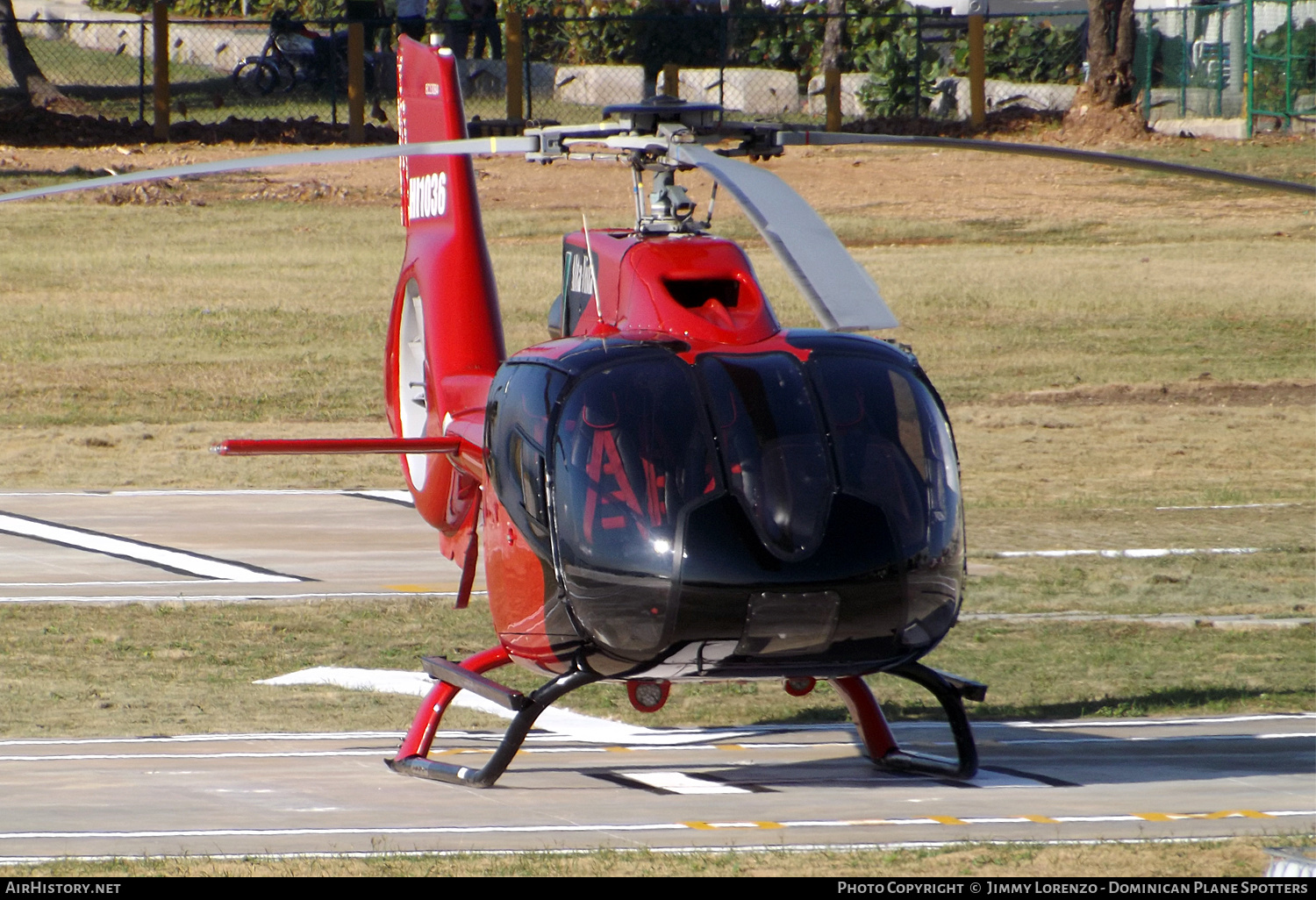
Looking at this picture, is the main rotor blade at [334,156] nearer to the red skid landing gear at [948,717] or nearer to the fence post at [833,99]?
the red skid landing gear at [948,717]

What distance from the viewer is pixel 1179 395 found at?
72.6 ft

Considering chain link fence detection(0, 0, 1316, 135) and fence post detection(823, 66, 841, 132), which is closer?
fence post detection(823, 66, 841, 132)

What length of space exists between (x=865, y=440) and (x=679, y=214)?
58.4 inches

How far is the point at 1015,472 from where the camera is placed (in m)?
18.2

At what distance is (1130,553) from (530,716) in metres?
7.68

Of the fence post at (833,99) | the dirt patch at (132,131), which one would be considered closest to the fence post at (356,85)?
the dirt patch at (132,131)

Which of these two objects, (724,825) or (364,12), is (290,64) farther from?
(724,825)

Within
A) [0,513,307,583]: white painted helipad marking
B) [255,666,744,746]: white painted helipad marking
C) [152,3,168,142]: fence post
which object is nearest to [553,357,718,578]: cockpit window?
[255,666,744,746]: white painted helipad marking

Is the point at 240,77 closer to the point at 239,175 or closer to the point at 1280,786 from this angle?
the point at 239,175

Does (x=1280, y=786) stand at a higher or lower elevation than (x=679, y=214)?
lower

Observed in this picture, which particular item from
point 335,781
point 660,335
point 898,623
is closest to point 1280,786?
point 898,623

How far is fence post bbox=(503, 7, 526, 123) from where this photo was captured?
36750mm

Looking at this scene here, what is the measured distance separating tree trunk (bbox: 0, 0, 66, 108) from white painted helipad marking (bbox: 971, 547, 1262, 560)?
27335mm

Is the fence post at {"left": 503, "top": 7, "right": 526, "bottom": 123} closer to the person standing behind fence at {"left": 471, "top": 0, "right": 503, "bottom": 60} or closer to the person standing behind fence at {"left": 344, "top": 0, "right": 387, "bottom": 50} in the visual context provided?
the person standing behind fence at {"left": 344, "top": 0, "right": 387, "bottom": 50}
